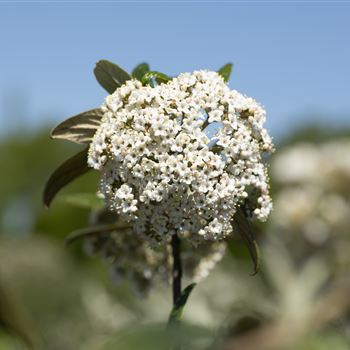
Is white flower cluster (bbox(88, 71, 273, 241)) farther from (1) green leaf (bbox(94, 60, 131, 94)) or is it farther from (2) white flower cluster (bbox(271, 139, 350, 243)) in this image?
(2) white flower cluster (bbox(271, 139, 350, 243))

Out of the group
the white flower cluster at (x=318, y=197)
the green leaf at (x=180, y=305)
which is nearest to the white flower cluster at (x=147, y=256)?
the green leaf at (x=180, y=305)

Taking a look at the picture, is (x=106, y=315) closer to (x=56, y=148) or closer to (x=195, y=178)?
(x=195, y=178)

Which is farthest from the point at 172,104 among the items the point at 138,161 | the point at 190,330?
the point at 190,330

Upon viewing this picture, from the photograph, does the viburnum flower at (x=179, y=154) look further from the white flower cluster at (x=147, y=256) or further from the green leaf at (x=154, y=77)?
the white flower cluster at (x=147, y=256)

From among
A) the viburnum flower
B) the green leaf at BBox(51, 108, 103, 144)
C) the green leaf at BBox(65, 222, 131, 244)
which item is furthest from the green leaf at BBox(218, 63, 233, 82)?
the green leaf at BBox(65, 222, 131, 244)

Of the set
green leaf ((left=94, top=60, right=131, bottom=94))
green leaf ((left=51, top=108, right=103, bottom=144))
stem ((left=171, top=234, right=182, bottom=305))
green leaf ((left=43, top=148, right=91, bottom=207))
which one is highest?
green leaf ((left=94, top=60, right=131, bottom=94))

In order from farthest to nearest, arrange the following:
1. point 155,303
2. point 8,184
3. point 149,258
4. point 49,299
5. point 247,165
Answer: point 8,184 < point 49,299 < point 155,303 < point 149,258 < point 247,165

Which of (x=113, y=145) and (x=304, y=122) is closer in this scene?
(x=113, y=145)
